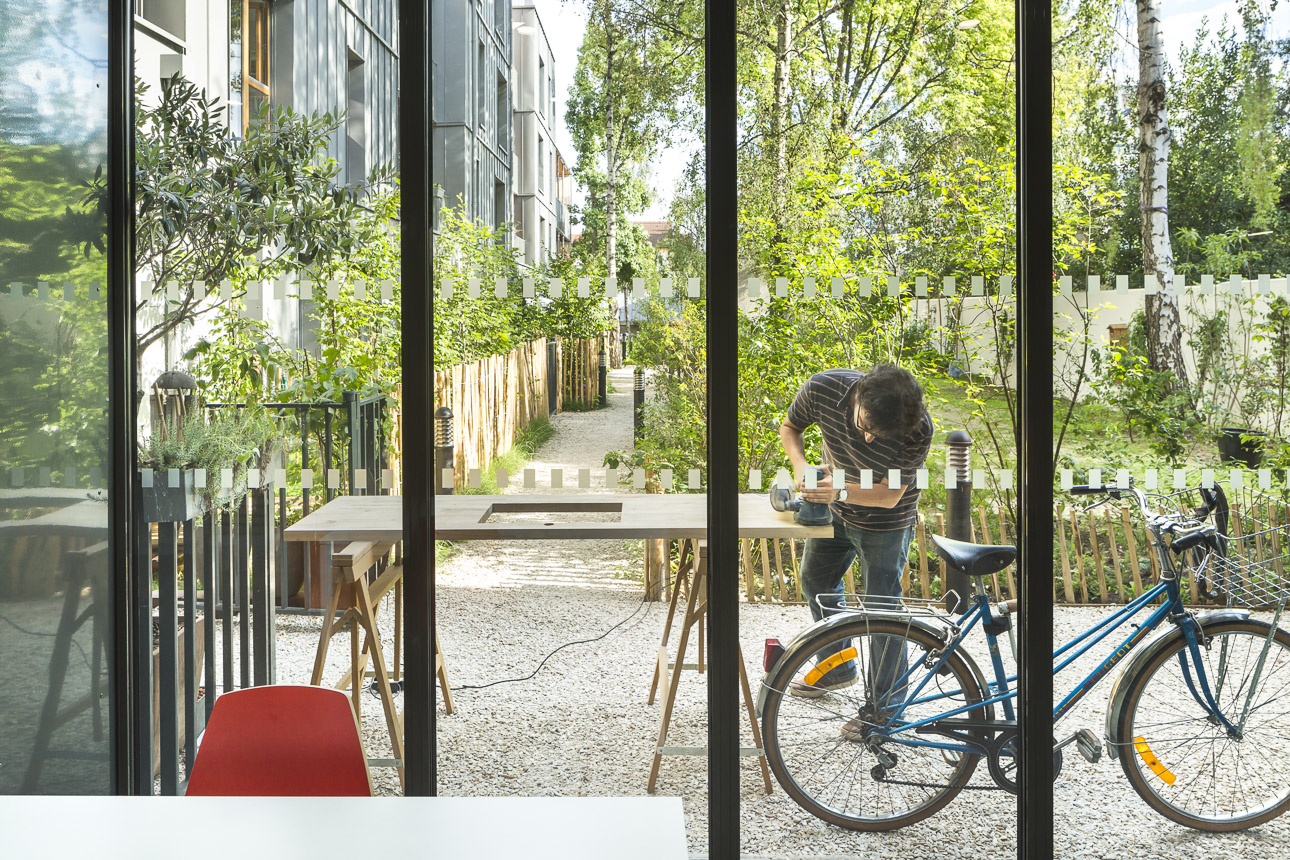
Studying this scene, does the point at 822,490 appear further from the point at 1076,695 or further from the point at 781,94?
the point at 781,94

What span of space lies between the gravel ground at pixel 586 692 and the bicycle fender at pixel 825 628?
38 mm

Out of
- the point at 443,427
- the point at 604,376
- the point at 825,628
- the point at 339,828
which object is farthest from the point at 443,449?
the point at 339,828

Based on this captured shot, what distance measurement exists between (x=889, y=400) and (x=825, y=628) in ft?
2.35

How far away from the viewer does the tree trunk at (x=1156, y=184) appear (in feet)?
8.85

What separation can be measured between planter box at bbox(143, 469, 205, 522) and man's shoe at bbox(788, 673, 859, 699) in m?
1.91

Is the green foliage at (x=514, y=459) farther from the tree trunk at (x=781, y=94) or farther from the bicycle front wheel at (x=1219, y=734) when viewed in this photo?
the bicycle front wheel at (x=1219, y=734)

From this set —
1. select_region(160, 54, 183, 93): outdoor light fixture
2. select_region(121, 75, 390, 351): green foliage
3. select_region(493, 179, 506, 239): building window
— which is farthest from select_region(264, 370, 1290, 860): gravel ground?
select_region(160, 54, 183, 93): outdoor light fixture

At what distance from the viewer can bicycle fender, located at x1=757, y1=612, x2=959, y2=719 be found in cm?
276

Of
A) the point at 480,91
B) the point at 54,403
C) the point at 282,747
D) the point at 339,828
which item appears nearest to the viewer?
the point at 339,828

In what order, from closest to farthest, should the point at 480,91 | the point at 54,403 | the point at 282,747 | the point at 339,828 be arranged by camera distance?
1. the point at 339,828
2. the point at 282,747
3. the point at 54,403
4. the point at 480,91

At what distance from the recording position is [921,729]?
2.77 meters

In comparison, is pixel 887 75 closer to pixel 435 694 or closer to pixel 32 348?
pixel 435 694

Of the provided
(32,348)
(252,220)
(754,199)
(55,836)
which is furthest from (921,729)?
(32,348)

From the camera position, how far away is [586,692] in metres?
2.79
